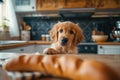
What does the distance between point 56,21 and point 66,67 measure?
346 centimetres

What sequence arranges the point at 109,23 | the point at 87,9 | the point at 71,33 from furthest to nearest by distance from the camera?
the point at 109,23, the point at 87,9, the point at 71,33

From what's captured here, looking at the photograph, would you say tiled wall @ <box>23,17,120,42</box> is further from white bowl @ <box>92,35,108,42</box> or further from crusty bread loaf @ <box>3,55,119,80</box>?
crusty bread loaf @ <box>3,55,119,80</box>

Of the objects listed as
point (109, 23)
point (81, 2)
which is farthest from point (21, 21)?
point (109, 23)

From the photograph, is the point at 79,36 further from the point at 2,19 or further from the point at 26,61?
the point at 2,19

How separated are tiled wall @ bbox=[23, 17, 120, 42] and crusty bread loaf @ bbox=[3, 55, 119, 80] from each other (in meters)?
3.26

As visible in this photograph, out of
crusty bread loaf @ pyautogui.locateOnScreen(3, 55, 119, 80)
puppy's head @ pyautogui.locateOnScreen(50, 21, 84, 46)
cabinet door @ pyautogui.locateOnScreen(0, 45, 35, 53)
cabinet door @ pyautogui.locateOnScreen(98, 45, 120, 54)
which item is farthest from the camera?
cabinet door @ pyautogui.locateOnScreen(98, 45, 120, 54)

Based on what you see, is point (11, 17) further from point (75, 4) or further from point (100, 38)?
point (100, 38)

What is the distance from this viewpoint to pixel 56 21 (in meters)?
3.78

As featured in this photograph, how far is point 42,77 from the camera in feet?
1.28

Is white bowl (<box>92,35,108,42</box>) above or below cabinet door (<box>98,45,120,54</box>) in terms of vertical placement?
above

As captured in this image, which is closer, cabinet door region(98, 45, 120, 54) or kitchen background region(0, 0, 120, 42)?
cabinet door region(98, 45, 120, 54)

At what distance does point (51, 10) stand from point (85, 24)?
765 mm

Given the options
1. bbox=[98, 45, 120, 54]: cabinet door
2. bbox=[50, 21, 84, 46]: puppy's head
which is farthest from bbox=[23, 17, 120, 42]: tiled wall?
bbox=[50, 21, 84, 46]: puppy's head

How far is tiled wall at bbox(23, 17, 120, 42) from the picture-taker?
3654 mm
